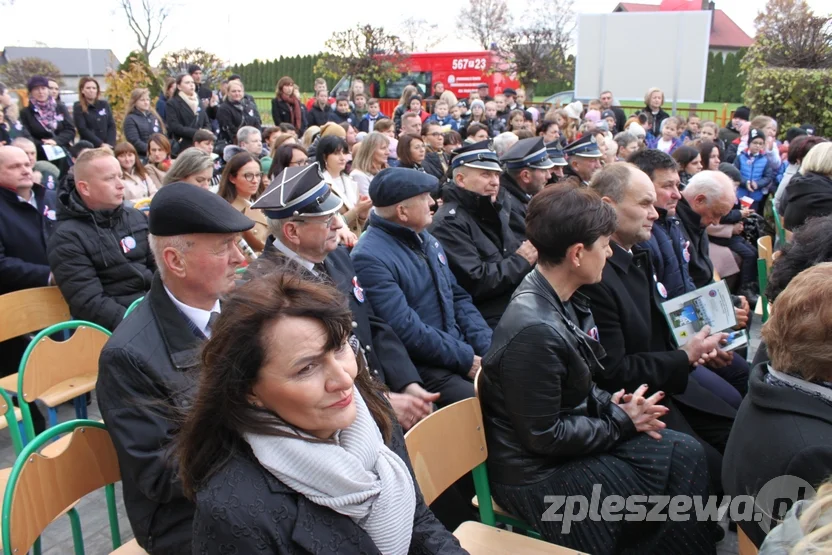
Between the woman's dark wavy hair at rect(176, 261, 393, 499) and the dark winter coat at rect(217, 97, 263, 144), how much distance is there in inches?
370

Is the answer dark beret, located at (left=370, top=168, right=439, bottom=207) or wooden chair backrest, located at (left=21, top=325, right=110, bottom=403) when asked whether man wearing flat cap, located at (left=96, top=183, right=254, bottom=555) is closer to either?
wooden chair backrest, located at (left=21, top=325, right=110, bottom=403)

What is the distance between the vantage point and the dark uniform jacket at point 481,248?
4.30m

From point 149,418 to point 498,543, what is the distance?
1.31 m

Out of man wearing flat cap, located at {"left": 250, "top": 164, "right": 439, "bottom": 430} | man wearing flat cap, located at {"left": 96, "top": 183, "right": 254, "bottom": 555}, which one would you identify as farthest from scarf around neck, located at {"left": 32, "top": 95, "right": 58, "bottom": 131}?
man wearing flat cap, located at {"left": 96, "top": 183, "right": 254, "bottom": 555}

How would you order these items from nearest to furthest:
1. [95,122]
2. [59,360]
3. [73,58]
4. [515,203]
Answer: [59,360]
[515,203]
[95,122]
[73,58]

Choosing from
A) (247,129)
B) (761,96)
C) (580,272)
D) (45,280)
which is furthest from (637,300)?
(761,96)

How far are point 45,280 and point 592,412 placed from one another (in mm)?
3966

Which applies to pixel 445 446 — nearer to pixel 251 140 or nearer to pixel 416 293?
pixel 416 293

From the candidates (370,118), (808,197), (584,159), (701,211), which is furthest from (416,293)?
(370,118)

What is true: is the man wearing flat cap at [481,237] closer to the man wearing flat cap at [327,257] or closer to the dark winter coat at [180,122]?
the man wearing flat cap at [327,257]

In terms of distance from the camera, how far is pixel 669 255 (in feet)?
13.9

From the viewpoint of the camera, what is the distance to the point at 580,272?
8.73 ft

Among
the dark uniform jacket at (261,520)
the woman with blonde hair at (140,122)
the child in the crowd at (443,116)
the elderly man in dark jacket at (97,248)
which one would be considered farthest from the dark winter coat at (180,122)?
the dark uniform jacket at (261,520)

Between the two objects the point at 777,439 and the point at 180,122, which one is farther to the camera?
the point at 180,122
